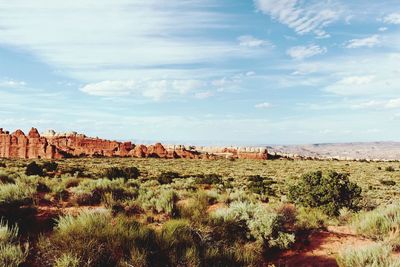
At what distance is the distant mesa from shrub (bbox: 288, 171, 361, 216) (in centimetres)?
7327

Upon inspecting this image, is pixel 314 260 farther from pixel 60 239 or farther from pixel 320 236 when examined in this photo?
pixel 60 239

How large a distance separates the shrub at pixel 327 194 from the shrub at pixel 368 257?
735 centimetres

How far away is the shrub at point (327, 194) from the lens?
15.3 metres

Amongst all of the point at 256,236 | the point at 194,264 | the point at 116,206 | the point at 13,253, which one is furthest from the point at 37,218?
the point at 256,236

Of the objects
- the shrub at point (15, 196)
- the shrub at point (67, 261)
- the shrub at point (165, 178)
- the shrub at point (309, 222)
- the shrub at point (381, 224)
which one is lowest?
the shrub at point (165, 178)

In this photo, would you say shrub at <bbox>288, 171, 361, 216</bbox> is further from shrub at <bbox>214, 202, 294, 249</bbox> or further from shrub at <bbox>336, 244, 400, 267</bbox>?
shrub at <bbox>336, 244, 400, 267</bbox>

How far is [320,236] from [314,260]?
1.62 m

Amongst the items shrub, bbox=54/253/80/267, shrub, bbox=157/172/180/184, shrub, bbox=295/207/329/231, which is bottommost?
shrub, bbox=157/172/180/184

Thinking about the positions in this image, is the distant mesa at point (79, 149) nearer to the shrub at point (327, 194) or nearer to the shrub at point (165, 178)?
the shrub at point (165, 178)

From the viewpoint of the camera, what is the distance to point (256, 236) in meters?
9.23

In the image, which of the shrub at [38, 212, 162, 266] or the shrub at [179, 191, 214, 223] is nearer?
the shrub at [38, 212, 162, 266]

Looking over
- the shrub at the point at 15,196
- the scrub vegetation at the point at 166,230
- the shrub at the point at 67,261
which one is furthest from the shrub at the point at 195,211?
the shrub at the point at 15,196

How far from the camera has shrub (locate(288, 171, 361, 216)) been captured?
1529 centimetres

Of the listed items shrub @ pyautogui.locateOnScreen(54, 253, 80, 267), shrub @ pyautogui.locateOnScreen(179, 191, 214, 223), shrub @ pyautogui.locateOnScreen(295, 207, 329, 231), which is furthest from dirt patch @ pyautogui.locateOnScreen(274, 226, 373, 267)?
shrub @ pyautogui.locateOnScreen(54, 253, 80, 267)
